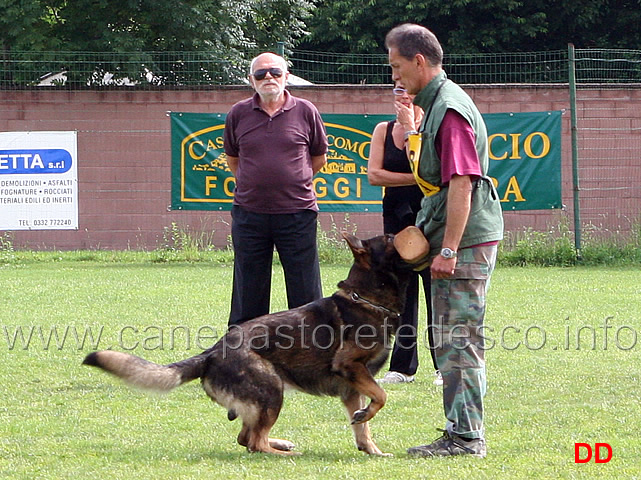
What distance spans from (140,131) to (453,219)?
36.1ft

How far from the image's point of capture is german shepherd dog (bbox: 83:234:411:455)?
446 centimetres

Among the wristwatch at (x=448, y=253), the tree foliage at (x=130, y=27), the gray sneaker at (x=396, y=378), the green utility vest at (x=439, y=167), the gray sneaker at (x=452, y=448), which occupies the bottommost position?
the gray sneaker at (x=452, y=448)

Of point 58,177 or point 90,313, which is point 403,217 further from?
point 58,177

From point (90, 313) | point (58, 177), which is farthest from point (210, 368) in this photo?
point (58, 177)

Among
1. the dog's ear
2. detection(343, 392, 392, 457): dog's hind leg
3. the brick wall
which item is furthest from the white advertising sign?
detection(343, 392, 392, 457): dog's hind leg

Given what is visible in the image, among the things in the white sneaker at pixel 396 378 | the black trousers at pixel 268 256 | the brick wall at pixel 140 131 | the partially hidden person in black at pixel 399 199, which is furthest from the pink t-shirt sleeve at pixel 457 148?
the brick wall at pixel 140 131

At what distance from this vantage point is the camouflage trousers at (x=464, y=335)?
13.9 feet

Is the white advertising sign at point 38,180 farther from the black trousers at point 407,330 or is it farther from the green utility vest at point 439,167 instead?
the green utility vest at point 439,167

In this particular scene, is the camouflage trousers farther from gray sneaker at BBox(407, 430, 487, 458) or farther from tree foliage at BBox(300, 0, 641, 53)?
tree foliage at BBox(300, 0, 641, 53)

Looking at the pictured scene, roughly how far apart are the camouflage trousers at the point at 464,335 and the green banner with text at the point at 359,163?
8.94 metres

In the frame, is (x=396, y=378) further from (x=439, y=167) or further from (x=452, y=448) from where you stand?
(x=439, y=167)

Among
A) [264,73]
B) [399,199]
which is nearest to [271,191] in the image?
[264,73]

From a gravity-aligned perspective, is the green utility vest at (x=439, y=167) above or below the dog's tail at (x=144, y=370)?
above

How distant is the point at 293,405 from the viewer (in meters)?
5.57
